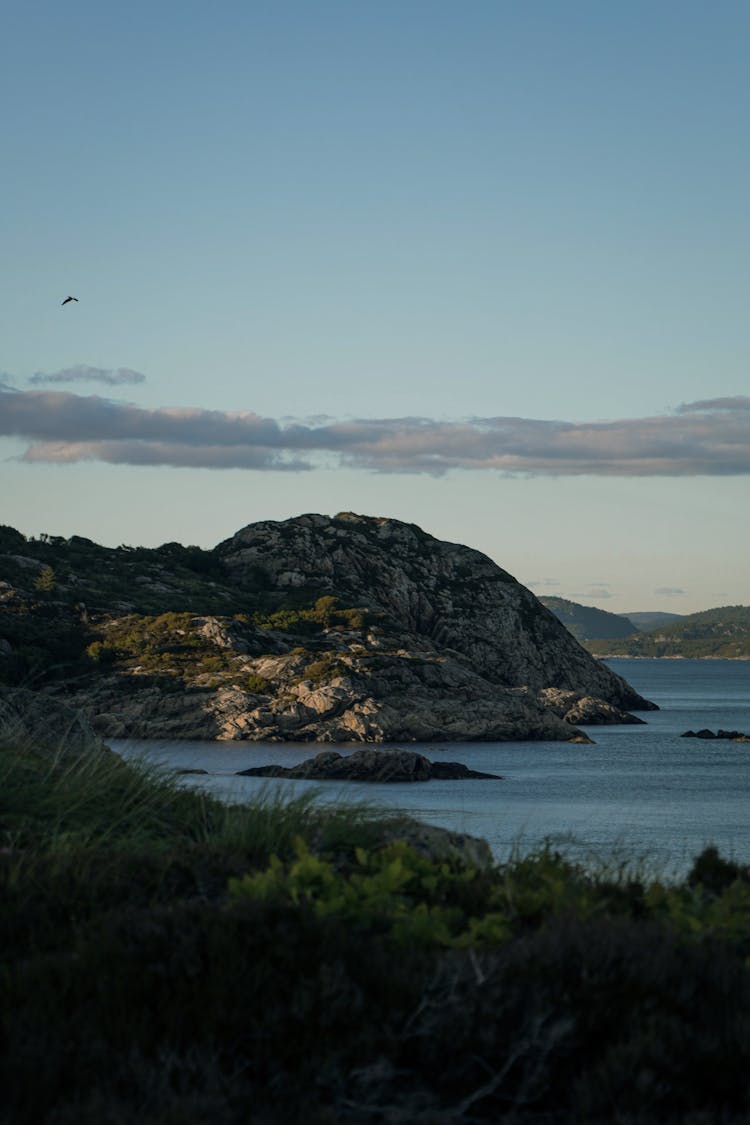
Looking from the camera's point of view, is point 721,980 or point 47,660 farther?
point 47,660

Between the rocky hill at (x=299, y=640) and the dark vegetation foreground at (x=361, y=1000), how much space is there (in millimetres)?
48803

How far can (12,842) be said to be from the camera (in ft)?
31.2

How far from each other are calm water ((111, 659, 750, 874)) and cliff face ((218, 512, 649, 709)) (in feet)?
47.2

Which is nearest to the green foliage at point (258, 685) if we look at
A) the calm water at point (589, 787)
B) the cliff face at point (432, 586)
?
the calm water at point (589, 787)

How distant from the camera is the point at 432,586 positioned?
373 ft

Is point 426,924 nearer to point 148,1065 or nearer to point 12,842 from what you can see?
point 148,1065

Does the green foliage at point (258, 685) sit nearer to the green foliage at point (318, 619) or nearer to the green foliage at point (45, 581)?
the green foliage at point (318, 619)

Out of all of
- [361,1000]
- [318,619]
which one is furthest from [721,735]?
[361,1000]

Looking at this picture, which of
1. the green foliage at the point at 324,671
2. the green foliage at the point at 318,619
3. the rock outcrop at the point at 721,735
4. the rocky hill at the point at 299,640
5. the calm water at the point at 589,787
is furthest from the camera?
the green foliage at the point at 318,619

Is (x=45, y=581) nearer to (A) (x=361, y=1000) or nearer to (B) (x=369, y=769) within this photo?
(B) (x=369, y=769)

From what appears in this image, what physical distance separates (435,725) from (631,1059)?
7634 centimetres

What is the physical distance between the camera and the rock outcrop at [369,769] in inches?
2160

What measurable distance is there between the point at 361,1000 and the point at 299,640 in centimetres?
8343

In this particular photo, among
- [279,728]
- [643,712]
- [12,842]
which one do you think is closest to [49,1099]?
[12,842]
